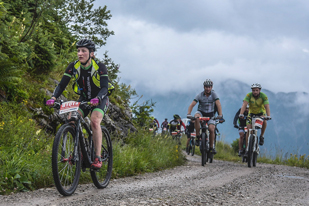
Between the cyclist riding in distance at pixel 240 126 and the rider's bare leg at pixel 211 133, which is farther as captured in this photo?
the cyclist riding in distance at pixel 240 126

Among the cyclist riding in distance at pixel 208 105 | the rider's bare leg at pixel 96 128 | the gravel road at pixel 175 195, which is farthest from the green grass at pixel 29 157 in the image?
the cyclist riding in distance at pixel 208 105

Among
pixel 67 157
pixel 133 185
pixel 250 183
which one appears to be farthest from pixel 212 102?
pixel 67 157

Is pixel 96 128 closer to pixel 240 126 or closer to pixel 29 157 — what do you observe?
pixel 29 157

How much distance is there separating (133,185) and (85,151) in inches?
55.5

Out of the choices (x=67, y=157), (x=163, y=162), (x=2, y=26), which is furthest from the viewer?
(x=163, y=162)

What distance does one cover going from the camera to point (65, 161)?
4105 millimetres

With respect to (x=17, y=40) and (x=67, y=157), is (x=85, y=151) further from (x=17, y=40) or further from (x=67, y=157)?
(x=17, y=40)

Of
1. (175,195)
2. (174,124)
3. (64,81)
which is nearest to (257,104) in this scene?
(175,195)

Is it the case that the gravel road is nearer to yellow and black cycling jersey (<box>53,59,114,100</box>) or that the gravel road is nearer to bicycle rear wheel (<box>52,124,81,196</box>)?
bicycle rear wheel (<box>52,124,81,196</box>)

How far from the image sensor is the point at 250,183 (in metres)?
5.85

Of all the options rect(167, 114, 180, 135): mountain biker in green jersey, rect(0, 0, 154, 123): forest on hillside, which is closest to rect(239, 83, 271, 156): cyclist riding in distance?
rect(0, 0, 154, 123): forest on hillside

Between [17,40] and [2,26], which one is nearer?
[2,26]

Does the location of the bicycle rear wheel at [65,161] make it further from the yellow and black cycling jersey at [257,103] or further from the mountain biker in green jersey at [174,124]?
the mountain biker in green jersey at [174,124]

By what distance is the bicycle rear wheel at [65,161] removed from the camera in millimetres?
3844
